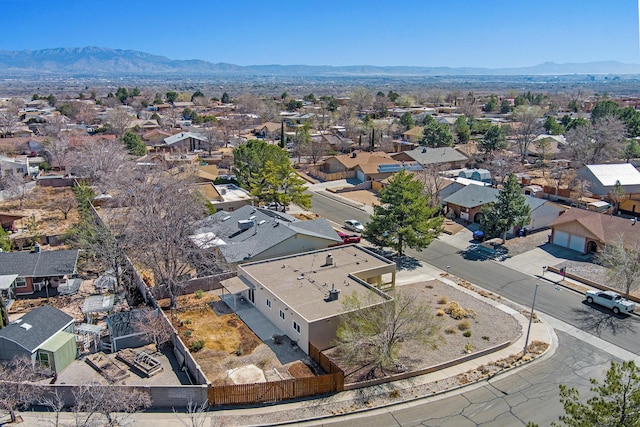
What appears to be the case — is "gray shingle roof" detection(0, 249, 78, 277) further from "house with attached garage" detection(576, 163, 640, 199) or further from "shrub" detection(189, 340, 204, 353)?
"house with attached garage" detection(576, 163, 640, 199)

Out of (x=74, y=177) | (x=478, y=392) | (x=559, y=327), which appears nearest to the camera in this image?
(x=478, y=392)

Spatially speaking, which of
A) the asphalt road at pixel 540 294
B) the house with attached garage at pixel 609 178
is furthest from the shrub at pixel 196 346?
the house with attached garage at pixel 609 178

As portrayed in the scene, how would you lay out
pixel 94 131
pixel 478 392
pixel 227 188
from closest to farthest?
pixel 478 392, pixel 227 188, pixel 94 131

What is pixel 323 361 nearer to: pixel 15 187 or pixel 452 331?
pixel 452 331

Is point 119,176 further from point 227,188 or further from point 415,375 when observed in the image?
point 415,375

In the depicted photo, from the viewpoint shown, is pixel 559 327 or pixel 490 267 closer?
pixel 559 327

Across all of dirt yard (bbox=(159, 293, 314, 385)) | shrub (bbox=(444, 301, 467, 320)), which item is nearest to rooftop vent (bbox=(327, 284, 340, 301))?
dirt yard (bbox=(159, 293, 314, 385))

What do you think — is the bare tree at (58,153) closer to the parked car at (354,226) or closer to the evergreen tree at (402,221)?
the parked car at (354,226)

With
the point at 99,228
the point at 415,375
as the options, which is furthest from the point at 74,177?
the point at 415,375
